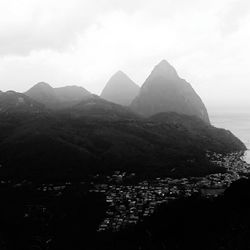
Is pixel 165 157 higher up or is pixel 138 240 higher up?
pixel 165 157

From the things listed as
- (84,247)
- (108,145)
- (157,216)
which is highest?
(108,145)

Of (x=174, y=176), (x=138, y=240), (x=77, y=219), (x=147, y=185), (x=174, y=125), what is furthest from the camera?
(x=174, y=125)

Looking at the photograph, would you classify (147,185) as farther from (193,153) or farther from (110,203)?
(193,153)

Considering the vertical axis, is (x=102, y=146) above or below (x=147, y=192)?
above

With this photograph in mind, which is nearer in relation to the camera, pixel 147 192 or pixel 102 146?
pixel 147 192

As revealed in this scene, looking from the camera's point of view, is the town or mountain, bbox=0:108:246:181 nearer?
the town

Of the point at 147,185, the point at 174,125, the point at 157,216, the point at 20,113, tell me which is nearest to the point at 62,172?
the point at 147,185

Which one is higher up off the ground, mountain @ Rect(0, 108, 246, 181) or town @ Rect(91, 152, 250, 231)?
mountain @ Rect(0, 108, 246, 181)

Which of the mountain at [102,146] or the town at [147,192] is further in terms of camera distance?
the mountain at [102,146]

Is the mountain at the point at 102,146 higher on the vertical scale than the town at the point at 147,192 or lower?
higher

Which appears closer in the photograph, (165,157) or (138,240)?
(138,240)

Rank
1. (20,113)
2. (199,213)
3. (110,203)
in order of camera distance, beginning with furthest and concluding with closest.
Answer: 1. (20,113)
2. (110,203)
3. (199,213)
